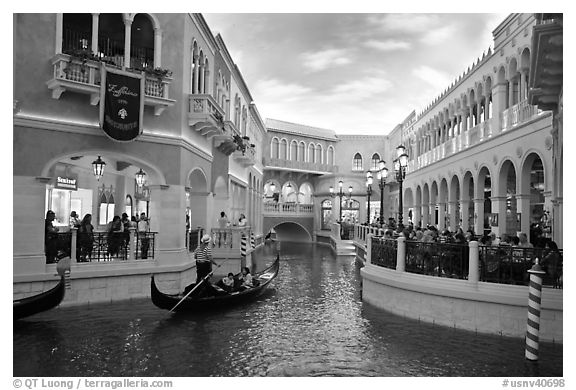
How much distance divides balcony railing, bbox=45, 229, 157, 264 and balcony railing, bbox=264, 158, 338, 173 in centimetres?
1733

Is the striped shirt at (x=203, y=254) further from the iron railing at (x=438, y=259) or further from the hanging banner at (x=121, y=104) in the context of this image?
the iron railing at (x=438, y=259)

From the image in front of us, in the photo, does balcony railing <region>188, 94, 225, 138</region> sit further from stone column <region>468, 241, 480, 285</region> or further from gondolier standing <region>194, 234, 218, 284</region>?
stone column <region>468, 241, 480, 285</region>

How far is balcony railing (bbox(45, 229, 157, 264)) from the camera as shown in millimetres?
8500

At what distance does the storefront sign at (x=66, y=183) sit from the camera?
36.7 feet

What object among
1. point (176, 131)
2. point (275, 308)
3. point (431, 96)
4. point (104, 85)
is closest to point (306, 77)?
point (176, 131)

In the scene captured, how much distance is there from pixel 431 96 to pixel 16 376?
1804 centimetres

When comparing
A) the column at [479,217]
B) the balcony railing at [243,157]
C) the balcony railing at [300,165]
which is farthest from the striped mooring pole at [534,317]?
the balcony railing at [300,165]

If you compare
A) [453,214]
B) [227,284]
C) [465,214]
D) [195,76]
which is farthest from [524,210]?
[195,76]

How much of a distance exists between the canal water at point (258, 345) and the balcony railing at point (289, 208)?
57.0 ft

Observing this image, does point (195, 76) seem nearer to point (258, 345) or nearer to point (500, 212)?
point (258, 345)

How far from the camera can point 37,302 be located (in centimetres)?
700

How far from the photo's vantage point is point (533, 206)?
12641 millimetres

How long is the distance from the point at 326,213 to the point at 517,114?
17214mm
